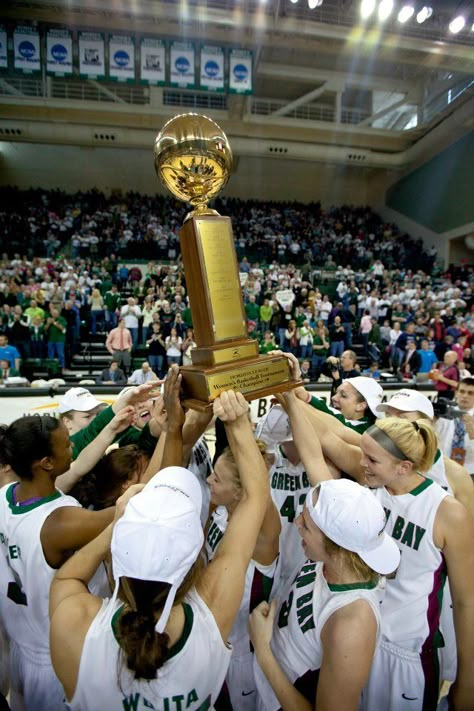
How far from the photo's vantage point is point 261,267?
56.9 ft

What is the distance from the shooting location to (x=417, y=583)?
156 centimetres

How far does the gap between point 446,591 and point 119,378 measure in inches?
276

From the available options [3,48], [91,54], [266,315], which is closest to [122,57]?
[91,54]

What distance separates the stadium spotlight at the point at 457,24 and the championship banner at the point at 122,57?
12190 millimetres

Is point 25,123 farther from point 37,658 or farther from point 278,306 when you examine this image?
point 37,658

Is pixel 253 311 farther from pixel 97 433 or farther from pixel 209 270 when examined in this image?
pixel 209 270

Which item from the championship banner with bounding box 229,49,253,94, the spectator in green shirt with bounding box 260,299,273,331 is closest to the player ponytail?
the spectator in green shirt with bounding box 260,299,273,331

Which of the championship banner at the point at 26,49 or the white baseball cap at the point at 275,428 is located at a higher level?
the championship banner at the point at 26,49

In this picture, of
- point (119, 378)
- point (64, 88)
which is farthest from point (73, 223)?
point (119, 378)

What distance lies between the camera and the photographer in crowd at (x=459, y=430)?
10.7 feet

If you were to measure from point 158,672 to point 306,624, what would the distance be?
49cm

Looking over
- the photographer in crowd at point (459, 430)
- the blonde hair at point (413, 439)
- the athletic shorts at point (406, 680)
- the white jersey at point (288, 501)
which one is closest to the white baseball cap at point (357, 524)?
the blonde hair at point (413, 439)

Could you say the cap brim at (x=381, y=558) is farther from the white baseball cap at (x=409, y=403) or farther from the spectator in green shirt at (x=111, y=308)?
the spectator in green shirt at (x=111, y=308)

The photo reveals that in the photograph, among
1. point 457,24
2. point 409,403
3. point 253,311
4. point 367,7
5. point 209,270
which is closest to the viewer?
point 209,270
